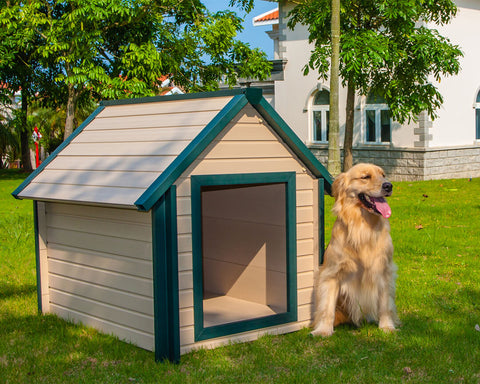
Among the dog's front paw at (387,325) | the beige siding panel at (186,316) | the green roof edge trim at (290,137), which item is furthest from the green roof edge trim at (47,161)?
the dog's front paw at (387,325)

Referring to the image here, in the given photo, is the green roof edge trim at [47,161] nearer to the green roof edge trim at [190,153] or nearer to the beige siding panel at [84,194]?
the beige siding panel at [84,194]

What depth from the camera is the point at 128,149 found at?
5.70 meters

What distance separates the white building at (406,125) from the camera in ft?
73.8

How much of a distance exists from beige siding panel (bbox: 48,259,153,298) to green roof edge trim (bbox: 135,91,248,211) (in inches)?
28.1

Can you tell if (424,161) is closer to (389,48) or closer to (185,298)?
(389,48)

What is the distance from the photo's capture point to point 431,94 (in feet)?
65.9

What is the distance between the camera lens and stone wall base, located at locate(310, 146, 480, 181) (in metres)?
22.2

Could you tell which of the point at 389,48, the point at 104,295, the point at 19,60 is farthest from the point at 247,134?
the point at 19,60

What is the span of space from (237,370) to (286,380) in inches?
16.1

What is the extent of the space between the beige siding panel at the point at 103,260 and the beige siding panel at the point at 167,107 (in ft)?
4.35

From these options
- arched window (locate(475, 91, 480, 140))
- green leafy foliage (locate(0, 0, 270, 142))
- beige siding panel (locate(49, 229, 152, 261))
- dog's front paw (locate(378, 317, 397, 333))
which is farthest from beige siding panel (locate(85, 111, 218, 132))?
arched window (locate(475, 91, 480, 140))

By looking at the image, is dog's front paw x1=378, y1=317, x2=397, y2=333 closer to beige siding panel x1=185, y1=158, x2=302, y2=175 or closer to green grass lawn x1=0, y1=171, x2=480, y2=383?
green grass lawn x1=0, y1=171, x2=480, y2=383

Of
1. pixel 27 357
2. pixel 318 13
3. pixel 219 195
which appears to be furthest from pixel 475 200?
pixel 27 357

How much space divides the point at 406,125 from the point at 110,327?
1846 centimetres
